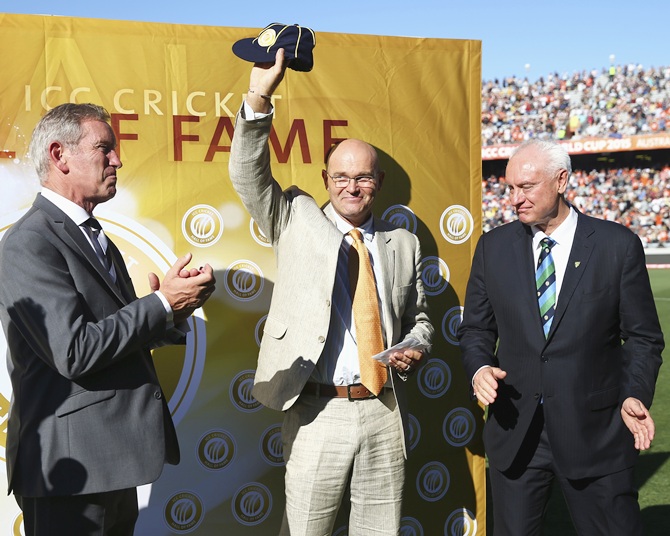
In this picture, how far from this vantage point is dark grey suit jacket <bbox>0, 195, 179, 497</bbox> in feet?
7.77

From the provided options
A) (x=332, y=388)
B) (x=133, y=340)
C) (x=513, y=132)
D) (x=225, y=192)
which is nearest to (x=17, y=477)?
(x=133, y=340)

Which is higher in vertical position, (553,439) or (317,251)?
(317,251)

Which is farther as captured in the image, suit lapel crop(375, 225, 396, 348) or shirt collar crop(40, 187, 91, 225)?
suit lapel crop(375, 225, 396, 348)

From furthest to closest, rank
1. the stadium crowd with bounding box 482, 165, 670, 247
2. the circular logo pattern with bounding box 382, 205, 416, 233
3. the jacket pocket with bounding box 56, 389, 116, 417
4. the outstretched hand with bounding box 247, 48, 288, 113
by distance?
the stadium crowd with bounding box 482, 165, 670, 247 < the circular logo pattern with bounding box 382, 205, 416, 233 < the outstretched hand with bounding box 247, 48, 288, 113 < the jacket pocket with bounding box 56, 389, 116, 417

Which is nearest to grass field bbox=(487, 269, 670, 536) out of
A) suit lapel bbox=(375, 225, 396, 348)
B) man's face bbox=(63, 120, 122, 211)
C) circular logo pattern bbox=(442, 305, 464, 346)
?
circular logo pattern bbox=(442, 305, 464, 346)

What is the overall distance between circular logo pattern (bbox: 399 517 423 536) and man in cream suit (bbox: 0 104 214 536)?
203 cm

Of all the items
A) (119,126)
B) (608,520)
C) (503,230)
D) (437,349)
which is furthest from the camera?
(437,349)

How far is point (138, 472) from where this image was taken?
8.44ft

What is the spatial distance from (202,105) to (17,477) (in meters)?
2.13

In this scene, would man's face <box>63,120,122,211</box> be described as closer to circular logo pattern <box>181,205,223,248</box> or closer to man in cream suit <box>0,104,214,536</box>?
man in cream suit <box>0,104,214,536</box>

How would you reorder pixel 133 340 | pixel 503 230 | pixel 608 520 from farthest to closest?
pixel 503 230
pixel 608 520
pixel 133 340

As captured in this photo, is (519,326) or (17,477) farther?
(519,326)

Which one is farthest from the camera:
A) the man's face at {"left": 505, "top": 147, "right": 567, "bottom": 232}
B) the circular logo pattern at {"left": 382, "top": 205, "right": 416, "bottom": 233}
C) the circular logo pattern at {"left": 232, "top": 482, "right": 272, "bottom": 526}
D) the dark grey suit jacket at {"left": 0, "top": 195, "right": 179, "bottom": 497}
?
the circular logo pattern at {"left": 382, "top": 205, "right": 416, "bottom": 233}

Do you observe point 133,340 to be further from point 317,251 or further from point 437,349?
point 437,349
